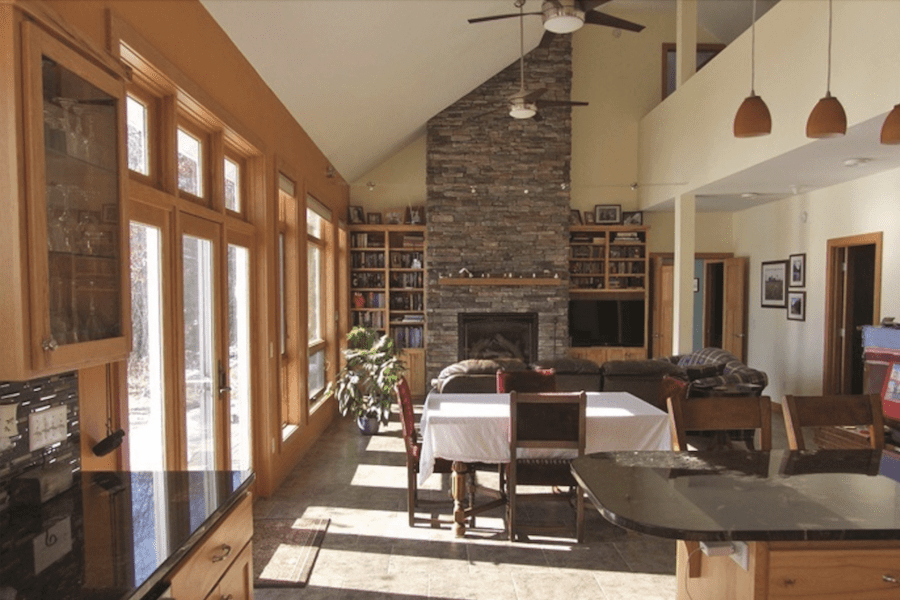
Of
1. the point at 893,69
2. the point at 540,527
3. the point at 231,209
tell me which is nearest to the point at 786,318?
the point at 893,69

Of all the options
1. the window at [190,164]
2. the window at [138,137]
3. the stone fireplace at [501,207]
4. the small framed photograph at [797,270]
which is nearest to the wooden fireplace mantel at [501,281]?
the stone fireplace at [501,207]

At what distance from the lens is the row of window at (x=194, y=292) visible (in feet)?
8.53

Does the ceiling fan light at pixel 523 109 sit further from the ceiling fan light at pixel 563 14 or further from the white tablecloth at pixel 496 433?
the white tablecloth at pixel 496 433

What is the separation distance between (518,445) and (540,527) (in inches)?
23.4

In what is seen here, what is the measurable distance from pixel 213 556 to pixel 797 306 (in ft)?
23.7

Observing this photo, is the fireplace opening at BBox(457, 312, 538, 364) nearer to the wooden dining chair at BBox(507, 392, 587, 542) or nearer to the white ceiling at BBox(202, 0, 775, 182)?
the white ceiling at BBox(202, 0, 775, 182)

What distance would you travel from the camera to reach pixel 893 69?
3.62 metres

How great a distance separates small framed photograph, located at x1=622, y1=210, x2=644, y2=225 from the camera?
28.4 feet

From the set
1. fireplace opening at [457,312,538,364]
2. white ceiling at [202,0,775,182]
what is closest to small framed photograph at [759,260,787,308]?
fireplace opening at [457,312,538,364]

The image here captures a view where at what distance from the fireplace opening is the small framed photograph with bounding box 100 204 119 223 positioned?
6715 mm

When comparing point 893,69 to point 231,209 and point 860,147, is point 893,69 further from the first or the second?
point 231,209

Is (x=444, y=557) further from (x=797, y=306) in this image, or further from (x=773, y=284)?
(x=773, y=284)

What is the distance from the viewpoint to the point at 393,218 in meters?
8.67

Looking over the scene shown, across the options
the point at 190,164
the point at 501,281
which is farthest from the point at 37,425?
the point at 501,281
